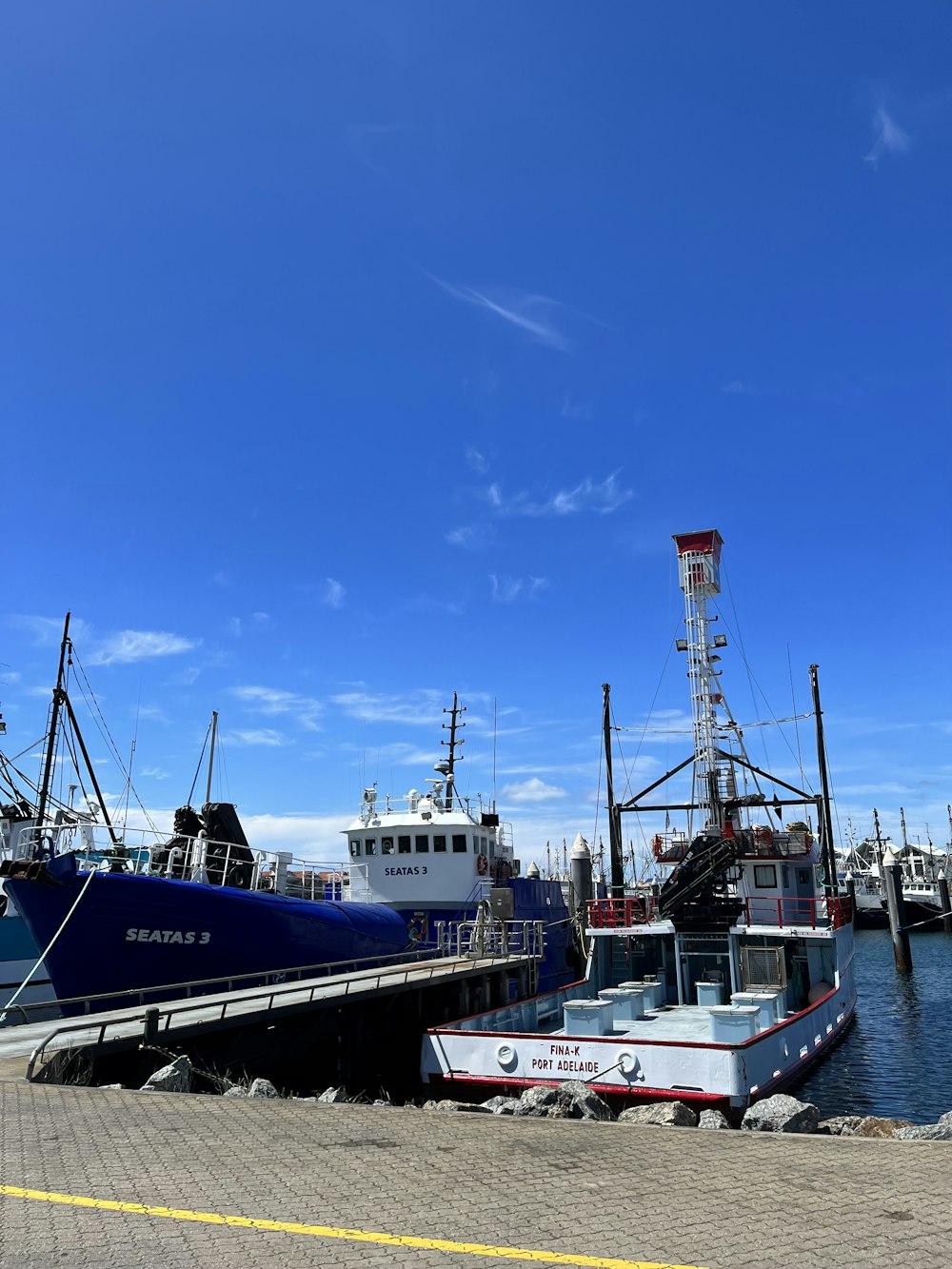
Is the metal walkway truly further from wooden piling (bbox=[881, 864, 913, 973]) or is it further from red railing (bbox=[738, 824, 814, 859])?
wooden piling (bbox=[881, 864, 913, 973])

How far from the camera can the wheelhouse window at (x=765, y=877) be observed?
25.1 m

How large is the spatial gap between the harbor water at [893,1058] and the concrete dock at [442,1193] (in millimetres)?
11181

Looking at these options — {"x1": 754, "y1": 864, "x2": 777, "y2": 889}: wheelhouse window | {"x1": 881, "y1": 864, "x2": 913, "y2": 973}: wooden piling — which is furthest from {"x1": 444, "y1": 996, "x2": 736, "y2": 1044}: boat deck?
{"x1": 881, "y1": 864, "x2": 913, "y2": 973}: wooden piling

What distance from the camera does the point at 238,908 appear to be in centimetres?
1972

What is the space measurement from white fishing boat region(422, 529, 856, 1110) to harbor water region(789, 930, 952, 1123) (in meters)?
0.74

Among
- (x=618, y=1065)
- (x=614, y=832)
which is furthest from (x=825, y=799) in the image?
(x=618, y=1065)

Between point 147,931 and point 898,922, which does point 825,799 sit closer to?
point 898,922

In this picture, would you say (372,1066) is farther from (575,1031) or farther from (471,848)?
(471,848)

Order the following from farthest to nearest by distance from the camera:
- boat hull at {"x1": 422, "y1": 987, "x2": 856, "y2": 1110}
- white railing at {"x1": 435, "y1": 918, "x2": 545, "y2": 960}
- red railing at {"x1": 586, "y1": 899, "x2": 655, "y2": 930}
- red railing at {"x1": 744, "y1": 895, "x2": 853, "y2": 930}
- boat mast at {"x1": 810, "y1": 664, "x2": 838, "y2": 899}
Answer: boat mast at {"x1": 810, "y1": 664, "x2": 838, "y2": 899}, white railing at {"x1": 435, "y1": 918, "x2": 545, "y2": 960}, red railing at {"x1": 586, "y1": 899, "x2": 655, "y2": 930}, red railing at {"x1": 744, "y1": 895, "x2": 853, "y2": 930}, boat hull at {"x1": 422, "y1": 987, "x2": 856, "y2": 1110}

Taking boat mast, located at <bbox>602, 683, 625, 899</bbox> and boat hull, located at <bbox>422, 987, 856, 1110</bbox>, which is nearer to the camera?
boat hull, located at <bbox>422, 987, 856, 1110</bbox>

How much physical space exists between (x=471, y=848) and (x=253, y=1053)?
600 inches

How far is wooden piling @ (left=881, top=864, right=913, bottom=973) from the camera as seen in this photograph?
142ft

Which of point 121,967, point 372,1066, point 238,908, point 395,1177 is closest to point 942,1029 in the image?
point 372,1066

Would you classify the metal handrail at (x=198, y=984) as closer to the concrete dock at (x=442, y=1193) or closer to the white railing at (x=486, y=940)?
the white railing at (x=486, y=940)
